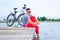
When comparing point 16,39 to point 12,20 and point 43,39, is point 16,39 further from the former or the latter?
point 12,20

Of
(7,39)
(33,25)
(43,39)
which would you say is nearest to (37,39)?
(33,25)

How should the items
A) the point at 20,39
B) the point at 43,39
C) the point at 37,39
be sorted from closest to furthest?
1. the point at 20,39
2. the point at 37,39
3. the point at 43,39

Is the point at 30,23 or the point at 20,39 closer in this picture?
the point at 20,39

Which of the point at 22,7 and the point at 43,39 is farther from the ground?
the point at 22,7

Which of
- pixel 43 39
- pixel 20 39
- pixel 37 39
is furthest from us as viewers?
pixel 43 39

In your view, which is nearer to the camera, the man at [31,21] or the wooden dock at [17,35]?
the wooden dock at [17,35]

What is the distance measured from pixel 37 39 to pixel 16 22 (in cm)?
505

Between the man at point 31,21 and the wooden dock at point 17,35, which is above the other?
the man at point 31,21

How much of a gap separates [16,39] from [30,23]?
2.73 m

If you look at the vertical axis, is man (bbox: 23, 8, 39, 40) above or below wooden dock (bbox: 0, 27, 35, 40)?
above

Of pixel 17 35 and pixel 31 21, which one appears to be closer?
pixel 17 35

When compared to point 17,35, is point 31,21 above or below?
above

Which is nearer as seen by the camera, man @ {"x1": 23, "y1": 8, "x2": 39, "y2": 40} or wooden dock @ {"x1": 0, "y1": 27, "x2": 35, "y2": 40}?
wooden dock @ {"x1": 0, "y1": 27, "x2": 35, "y2": 40}

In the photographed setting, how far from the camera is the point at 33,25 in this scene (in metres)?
7.71
